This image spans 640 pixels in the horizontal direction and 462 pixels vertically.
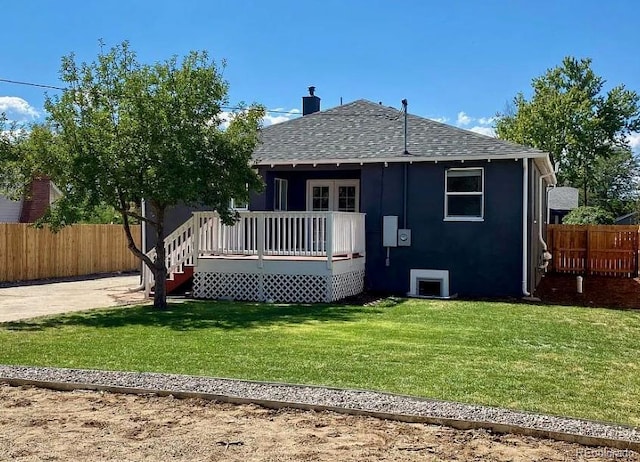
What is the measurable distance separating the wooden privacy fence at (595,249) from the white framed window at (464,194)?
8638mm

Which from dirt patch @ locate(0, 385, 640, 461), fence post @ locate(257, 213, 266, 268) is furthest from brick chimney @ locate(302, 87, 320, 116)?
dirt patch @ locate(0, 385, 640, 461)

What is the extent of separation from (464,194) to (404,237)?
5.67 feet

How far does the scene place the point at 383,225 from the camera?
50.8 feet

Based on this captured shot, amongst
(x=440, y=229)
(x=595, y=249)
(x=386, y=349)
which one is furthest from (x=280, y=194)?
(x=595, y=249)

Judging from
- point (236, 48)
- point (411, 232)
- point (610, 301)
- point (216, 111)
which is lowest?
point (610, 301)

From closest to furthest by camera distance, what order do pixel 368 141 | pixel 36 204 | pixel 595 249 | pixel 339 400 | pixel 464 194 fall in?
pixel 339 400, pixel 464 194, pixel 368 141, pixel 595 249, pixel 36 204

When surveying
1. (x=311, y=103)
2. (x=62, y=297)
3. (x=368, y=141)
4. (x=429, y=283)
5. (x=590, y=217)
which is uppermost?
(x=311, y=103)

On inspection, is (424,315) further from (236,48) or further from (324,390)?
(236,48)

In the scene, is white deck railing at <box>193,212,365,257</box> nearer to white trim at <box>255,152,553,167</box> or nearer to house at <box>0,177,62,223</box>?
white trim at <box>255,152,553,167</box>

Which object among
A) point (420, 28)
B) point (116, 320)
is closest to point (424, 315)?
point (116, 320)

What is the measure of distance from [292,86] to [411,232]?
40.4 ft

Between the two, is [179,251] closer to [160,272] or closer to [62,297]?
[160,272]

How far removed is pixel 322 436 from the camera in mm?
4777

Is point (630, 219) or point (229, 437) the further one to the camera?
point (630, 219)
